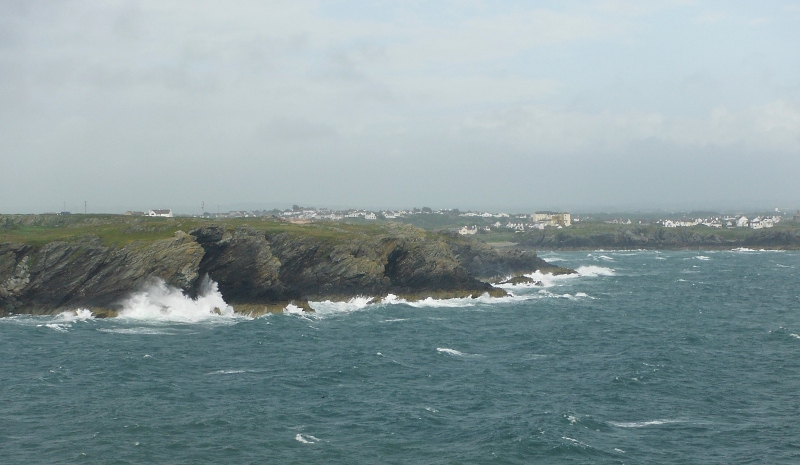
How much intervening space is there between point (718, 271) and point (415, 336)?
273 ft

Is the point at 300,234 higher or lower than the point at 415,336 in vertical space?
higher

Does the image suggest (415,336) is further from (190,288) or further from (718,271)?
(718,271)

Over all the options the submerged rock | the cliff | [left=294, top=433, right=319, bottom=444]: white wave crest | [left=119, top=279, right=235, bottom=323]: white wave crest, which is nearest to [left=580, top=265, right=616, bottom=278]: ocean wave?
the submerged rock

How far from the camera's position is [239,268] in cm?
8019

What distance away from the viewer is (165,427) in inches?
1471

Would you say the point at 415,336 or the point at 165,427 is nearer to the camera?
the point at 165,427

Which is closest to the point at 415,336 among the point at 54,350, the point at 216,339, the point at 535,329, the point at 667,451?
the point at 535,329

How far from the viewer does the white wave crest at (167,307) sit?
71625mm

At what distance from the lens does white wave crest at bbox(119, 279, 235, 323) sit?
71.6 metres

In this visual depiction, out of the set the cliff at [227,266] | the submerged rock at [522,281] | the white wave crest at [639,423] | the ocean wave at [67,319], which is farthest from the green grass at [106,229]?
the white wave crest at [639,423]

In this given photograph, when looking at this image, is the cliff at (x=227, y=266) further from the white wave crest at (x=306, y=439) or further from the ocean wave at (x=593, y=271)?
the white wave crest at (x=306, y=439)

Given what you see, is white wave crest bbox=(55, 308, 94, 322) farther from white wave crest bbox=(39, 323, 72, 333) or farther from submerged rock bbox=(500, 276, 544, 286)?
submerged rock bbox=(500, 276, 544, 286)

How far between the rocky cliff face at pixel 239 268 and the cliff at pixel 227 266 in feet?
0.32

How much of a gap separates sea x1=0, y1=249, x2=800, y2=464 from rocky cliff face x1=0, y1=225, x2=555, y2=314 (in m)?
2.30
